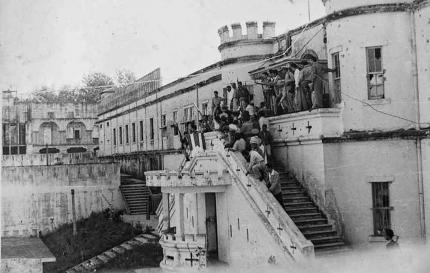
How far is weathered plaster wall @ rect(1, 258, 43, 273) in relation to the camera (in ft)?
82.7

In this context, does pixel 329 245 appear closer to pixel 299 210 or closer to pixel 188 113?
pixel 299 210

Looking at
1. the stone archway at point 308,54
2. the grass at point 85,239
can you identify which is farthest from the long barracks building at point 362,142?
the grass at point 85,239

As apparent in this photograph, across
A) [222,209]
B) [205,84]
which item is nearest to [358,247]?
[222,209]

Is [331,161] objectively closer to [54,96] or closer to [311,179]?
[311,179]

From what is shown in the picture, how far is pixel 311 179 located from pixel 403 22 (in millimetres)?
5236

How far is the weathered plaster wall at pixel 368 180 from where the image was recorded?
1653cm

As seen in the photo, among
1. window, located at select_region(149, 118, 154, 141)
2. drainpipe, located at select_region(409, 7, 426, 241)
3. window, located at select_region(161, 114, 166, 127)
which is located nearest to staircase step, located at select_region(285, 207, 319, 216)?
drainpipe, located at select_region(409, 7, 426, 241)

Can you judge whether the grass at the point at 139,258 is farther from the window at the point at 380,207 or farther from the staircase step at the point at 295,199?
the window at the point at 380,207

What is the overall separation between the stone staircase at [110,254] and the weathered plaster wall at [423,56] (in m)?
12.8

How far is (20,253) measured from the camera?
27.1 m

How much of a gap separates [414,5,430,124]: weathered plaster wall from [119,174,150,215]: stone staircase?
1871 centimetres

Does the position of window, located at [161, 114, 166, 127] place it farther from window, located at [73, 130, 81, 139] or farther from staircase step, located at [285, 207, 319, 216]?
window, located at [73, 130, 81, 139]

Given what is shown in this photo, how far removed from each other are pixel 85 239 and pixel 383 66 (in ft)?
56.8

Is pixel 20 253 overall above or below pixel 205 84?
below
